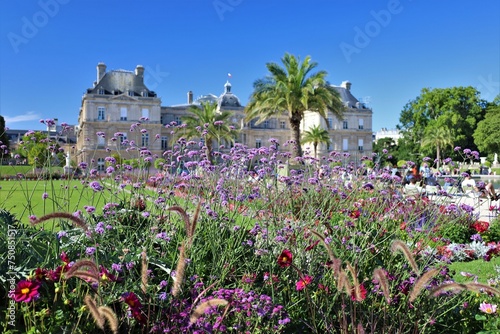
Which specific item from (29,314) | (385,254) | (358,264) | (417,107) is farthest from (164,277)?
(417,107)

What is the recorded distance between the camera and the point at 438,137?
47219 mm

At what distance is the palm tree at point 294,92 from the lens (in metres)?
21.3

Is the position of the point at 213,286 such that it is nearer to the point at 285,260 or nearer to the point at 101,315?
the point at 285,260

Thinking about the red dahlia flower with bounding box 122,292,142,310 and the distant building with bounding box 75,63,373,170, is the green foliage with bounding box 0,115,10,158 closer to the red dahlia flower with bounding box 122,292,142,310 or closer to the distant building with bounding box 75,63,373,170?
the red dahlia flower with bounding box 122,292,142,310

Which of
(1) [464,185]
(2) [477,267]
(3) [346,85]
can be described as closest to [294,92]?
(1) [464,185]

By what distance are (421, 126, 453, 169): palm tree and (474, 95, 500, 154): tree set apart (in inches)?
114

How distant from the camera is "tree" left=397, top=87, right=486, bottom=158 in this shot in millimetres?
→ 47875

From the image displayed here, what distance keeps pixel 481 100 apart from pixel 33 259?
56.3 meters

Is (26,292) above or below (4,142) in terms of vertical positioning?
below

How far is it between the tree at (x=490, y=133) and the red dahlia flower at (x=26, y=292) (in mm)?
46430

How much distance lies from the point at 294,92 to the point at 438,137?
31508 millimetres

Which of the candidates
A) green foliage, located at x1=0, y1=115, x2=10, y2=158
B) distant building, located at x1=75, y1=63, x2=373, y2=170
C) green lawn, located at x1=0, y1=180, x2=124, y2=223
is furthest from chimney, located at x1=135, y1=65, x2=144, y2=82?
green lawn, located at x1=0, y1=180, x2=124, y2=223

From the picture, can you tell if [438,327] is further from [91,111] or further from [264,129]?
[264,129]

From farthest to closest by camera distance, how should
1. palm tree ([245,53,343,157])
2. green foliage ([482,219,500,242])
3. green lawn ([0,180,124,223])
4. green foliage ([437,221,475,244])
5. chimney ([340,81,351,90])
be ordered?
chimney ([340,81,351,90])
palm tree ([245,53,343,157])
green foliage ([482,219,500,242])
green foliage ([437,221,475,244])
green lawn ([0,180,124,223])
